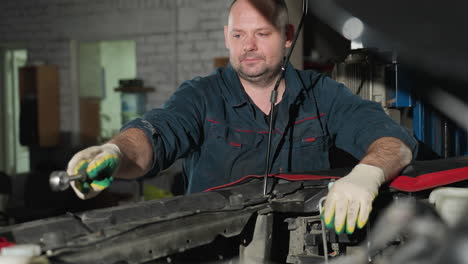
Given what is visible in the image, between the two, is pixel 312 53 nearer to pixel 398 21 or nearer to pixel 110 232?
pixel 398 21

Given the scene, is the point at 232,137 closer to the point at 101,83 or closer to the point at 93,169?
the point at 93,169

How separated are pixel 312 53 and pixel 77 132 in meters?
2.80

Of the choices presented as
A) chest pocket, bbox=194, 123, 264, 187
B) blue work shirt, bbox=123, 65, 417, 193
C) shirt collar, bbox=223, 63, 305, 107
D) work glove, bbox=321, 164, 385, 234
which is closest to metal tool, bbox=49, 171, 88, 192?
work glove, bbox=321, 164, 385, 234

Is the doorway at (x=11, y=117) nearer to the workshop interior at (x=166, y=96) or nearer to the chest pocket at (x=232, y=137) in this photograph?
the workshop interior at (x=166, y=96)

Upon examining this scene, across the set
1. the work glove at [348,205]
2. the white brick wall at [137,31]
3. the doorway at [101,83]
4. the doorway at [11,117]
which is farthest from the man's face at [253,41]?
the doorway at [11,117]

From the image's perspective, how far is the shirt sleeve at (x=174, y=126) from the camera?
172cm

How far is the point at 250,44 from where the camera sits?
206cm

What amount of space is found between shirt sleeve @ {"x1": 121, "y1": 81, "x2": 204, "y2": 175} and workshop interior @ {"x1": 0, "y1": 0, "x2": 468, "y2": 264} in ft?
0.66

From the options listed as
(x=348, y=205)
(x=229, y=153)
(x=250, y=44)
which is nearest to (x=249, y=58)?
(x=250, y=44)

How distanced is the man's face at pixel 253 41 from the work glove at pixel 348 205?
2.80ft

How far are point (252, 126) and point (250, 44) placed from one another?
0.32 metres

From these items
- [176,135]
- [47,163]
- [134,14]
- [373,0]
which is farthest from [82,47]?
[373,0]

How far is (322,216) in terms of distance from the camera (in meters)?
1.26

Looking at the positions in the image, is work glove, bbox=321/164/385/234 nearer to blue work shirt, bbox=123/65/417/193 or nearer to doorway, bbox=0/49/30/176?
blue work shirt, bbox=123/65/417/193
